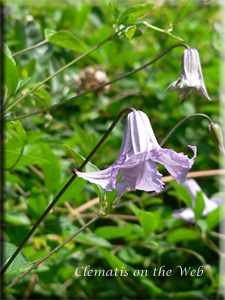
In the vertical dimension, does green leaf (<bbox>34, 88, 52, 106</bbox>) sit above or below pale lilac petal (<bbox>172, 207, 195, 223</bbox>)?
above

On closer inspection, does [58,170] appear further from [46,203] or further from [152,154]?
[152,154]

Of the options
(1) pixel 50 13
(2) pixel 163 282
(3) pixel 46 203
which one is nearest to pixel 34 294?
(2) pixel 163 282

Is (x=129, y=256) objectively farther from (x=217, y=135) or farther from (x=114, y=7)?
(x=114, y=7)

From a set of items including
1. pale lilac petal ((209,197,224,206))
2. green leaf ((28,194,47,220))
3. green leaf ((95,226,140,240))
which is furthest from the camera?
pale lilac petal ((209,197,224,206))

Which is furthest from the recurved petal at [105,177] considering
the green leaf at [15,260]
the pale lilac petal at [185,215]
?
the pale lilac petal at [185,215]

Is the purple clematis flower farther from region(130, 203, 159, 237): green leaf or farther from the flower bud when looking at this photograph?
the flower bud

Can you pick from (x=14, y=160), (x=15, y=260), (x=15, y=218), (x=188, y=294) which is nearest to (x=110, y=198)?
(x=15, y=260)

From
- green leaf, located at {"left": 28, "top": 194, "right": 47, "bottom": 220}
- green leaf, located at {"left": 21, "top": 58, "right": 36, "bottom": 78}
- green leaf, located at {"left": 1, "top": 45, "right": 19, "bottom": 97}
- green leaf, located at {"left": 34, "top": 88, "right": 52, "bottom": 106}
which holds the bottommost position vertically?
green leaf, located at {"left": 28, "top": 194, "right": 47, "bottom": 220}

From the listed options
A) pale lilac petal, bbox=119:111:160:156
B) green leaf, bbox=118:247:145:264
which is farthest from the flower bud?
green leaf, bbox=118:247:145:264
